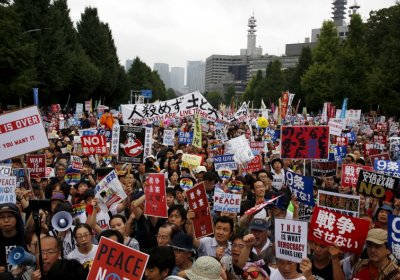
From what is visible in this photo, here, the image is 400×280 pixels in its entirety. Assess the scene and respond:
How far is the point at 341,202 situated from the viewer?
6.64 metres

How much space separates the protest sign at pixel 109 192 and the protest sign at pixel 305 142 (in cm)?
364

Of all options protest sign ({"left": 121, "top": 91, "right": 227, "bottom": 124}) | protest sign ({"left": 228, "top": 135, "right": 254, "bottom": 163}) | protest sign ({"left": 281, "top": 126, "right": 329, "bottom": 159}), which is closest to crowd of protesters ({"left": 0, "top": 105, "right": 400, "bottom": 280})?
protest sign ({"left": 281, "top": 126, "right": 329, "bottom": 159})

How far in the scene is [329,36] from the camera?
6744 cm

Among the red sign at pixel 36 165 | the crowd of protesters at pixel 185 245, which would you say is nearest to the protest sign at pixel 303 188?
the crowd of protesters at pixel 185 245

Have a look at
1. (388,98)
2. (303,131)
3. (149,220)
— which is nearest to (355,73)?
(388,98)

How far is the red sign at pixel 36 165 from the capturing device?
1013cm

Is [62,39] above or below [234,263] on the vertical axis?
above

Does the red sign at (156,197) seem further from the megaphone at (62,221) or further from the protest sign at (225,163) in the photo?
the protest sign at (225,163)

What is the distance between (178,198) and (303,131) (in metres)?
2.84

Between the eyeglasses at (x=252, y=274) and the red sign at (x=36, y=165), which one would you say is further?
the red sign at (x=36, y=165)

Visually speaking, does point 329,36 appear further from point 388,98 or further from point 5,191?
point 5,191

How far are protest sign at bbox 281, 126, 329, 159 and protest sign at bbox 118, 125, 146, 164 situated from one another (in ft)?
9.37

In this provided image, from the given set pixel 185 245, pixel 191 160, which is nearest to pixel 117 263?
pixel 185 245

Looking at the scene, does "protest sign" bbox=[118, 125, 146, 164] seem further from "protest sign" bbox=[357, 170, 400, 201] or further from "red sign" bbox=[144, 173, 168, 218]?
"protest sign" bbox=[357, 170, 400, 201]
